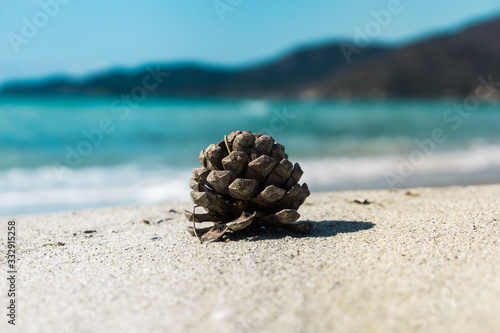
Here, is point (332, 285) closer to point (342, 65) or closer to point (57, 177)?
point (57, 177)

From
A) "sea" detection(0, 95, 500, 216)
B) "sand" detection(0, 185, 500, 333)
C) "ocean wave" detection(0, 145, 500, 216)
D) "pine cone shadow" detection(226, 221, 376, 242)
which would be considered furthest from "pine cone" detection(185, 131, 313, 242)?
"sea" detection(0, 95, 500, 216)

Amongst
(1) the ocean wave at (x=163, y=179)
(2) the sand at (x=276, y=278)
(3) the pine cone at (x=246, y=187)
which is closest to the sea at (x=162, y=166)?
(1) the ocean wave at (x=163, y=179)

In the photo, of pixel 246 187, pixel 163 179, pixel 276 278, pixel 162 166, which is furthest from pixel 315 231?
pixel 162 166

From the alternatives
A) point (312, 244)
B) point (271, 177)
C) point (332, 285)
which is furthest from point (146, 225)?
point (332, 285)

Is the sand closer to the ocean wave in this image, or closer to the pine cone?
the pine cone

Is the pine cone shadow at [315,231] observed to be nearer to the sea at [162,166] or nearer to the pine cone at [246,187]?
the pine cone at [246,187]

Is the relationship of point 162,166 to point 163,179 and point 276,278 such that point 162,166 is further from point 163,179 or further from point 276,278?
point 276,278

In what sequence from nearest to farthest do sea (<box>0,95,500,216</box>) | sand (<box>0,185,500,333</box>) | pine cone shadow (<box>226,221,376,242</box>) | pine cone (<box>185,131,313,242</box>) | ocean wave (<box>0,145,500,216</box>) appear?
sand (<box>0,185,500,333</box>) → pine cone (<box>185,131,313,242</box>) → pine cone shadow (<box>226,221,376,242</box>) → ocean wave (<box>0,145,500,216</box>) → sea (<box>0,95,500,216</box>)
